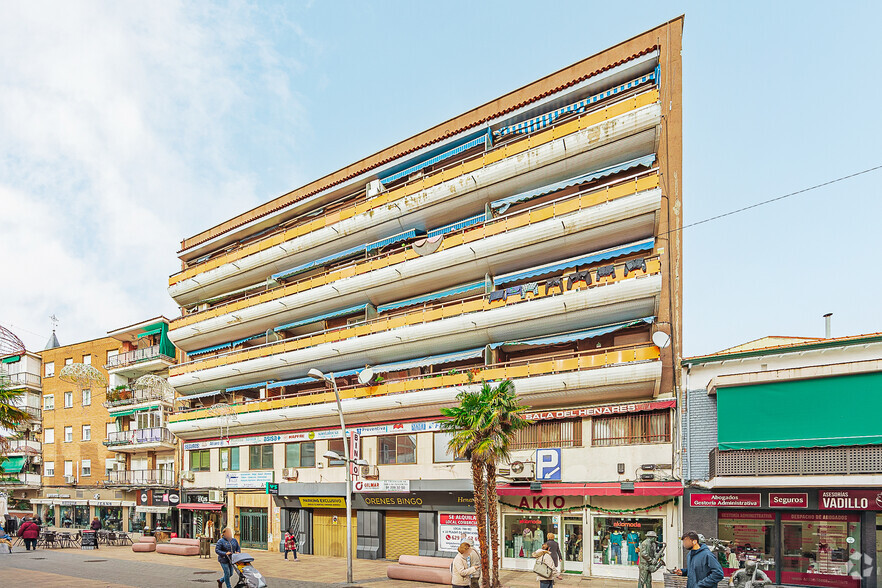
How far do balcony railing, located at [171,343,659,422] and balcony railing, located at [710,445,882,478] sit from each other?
440 centimetres

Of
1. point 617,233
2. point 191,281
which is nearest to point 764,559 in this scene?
point 617,233

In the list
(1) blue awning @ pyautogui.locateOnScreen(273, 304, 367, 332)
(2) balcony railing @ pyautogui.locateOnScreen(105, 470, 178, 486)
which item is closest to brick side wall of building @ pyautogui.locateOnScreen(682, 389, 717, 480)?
(1) blue awning @ pyautogui.locateOnScreen(273, 304, 367, 332)

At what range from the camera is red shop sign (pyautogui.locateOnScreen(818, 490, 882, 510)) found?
20.3 m

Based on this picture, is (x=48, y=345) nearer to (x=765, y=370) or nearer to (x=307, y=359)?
(x=307, y=359)

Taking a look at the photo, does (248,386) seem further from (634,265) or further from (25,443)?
(25,443)

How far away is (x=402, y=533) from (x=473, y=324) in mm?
10822

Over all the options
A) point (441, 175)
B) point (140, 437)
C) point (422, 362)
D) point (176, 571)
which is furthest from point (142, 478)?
point (441, 175)

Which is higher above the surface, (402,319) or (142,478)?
(402,319)

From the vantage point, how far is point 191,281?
147 ft

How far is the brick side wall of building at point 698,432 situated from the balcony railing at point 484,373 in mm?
2141

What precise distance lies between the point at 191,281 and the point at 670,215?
31.7m

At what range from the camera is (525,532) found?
27.8 m

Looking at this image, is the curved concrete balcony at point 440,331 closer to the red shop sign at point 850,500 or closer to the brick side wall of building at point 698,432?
the brick side wall of building at point 698,432

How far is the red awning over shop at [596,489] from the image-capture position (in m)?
23.8
